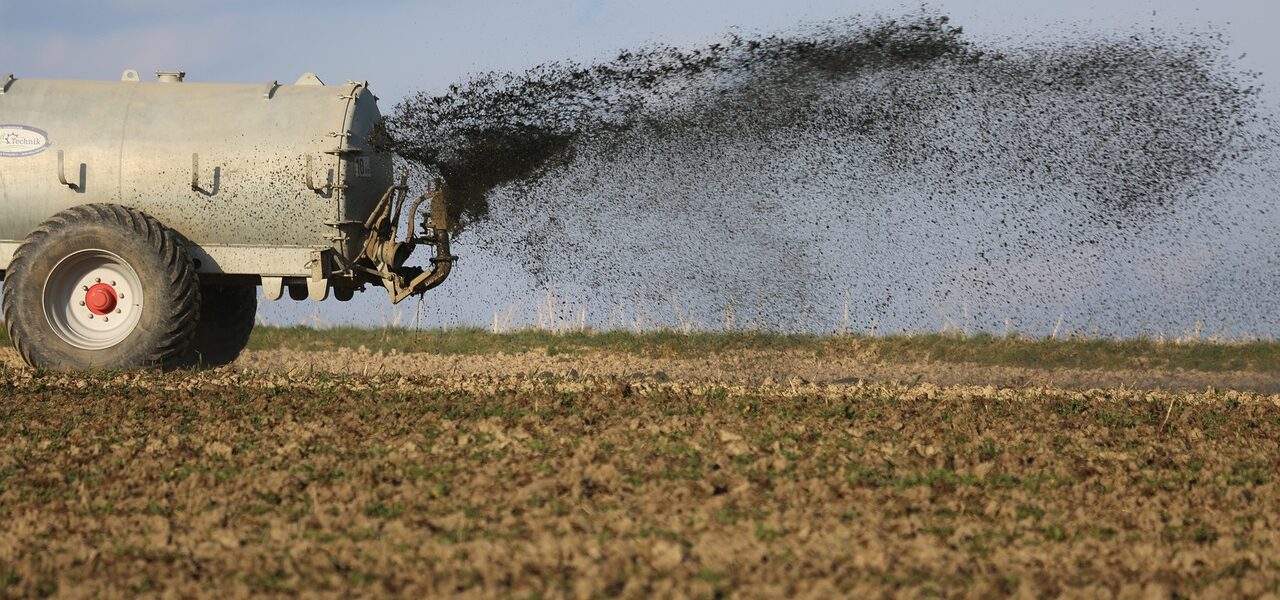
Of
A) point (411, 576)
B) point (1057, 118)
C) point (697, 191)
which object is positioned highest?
point (1057, 118)

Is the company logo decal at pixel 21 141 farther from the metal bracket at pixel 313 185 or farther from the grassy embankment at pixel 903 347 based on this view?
the grassy embankment at pixel 903 347

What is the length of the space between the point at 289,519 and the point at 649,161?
7053 millimetres

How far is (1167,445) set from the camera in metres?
8.55

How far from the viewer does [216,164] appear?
1191cm

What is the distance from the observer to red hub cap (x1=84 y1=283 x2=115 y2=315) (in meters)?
12.1

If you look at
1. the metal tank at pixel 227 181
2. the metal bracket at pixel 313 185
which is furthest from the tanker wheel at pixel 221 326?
the metal bracket at pixel 313 185

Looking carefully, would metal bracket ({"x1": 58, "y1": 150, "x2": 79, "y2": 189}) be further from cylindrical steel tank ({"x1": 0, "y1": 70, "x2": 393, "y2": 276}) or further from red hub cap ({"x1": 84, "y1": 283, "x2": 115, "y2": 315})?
red hub cap ({"x1": 84, "y1": 283, "x2": 115, "y2": 315})

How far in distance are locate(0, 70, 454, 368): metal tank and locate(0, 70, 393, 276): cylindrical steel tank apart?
A: 1 centimetres

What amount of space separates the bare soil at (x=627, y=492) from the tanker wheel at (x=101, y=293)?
116 cm

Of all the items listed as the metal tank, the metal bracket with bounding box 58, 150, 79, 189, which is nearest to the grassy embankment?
the metal tank

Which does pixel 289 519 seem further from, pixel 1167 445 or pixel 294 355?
pixel 294 355

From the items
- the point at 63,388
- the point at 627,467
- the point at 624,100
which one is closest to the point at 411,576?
the point at 627,467

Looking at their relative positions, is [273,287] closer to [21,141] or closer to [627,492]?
[21,141]

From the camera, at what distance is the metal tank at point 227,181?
11898mm
